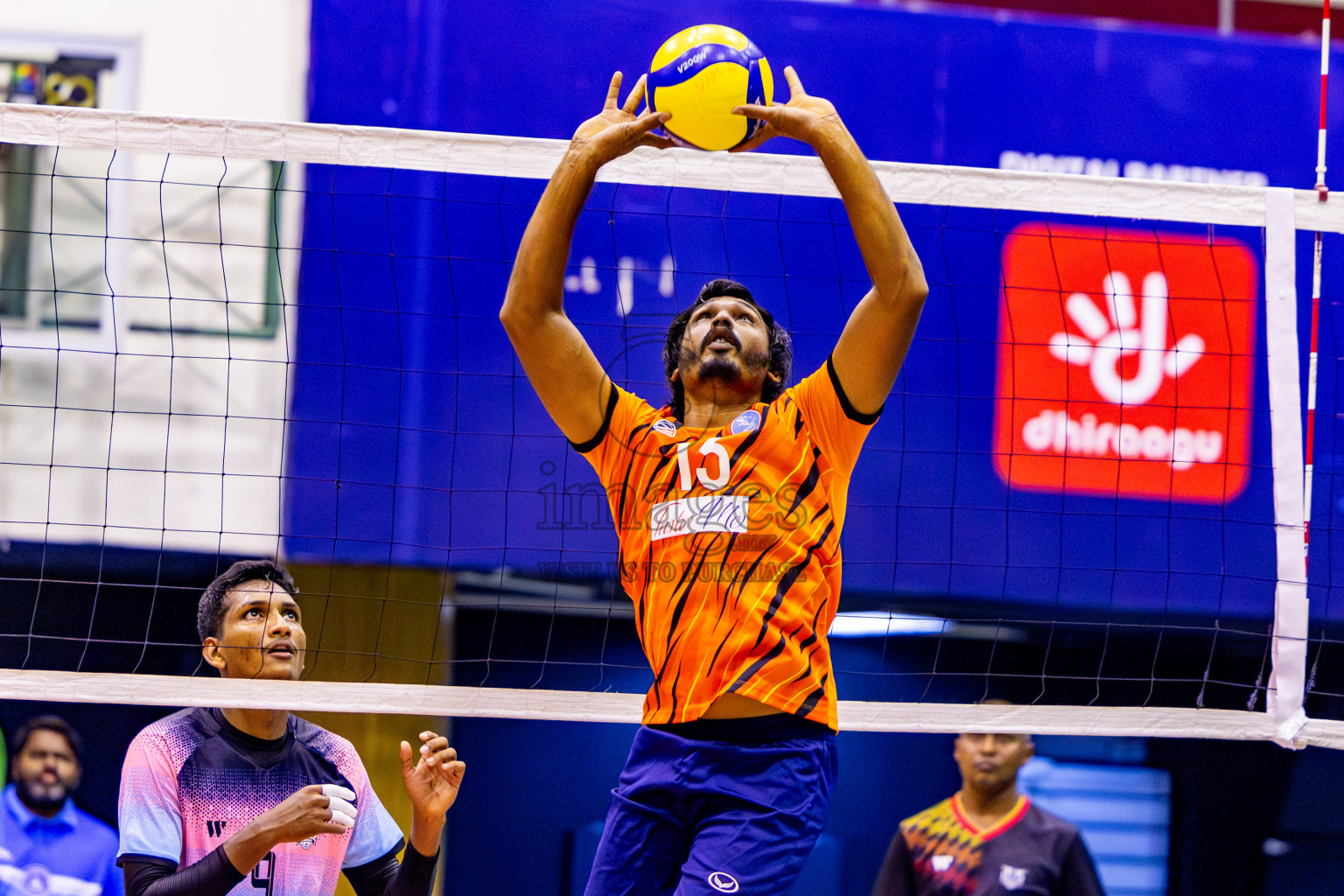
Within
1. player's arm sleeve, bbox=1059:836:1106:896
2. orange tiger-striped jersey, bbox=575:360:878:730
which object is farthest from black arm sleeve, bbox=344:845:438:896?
player's arm sleeve, bbox=1059:836:1106:896

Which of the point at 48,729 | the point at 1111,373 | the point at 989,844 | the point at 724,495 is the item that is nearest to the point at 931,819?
the point at 989,844

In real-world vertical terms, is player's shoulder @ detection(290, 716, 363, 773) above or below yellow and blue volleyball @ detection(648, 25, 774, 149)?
below

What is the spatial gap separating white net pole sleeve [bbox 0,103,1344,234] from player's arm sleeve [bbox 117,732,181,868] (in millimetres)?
1891

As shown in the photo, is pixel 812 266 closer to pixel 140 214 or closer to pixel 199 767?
pixel 140 214

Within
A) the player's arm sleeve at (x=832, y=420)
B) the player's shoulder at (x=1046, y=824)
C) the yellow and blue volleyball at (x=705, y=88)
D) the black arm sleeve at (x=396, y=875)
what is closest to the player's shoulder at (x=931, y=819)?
the player's shoulder at (x=1046, y=824)

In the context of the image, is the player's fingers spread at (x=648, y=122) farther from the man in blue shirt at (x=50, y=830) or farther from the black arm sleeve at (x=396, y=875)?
the man in blue shirt at (x=50, y=830)

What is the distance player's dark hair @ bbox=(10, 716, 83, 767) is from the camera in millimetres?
5824

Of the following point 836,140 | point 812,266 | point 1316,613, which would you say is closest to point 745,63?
point 836,140

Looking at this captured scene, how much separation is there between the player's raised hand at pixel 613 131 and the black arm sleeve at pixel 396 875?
2069 millimetres

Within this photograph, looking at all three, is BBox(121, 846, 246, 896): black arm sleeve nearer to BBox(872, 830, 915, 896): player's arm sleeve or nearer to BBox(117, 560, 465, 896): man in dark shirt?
BBox(117, 560, 465, 896): man in dark shirt

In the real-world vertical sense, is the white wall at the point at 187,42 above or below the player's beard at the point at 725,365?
above

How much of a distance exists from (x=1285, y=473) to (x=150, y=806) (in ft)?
12.0

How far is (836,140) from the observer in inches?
115

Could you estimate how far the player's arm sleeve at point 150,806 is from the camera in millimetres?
Result: 3529
